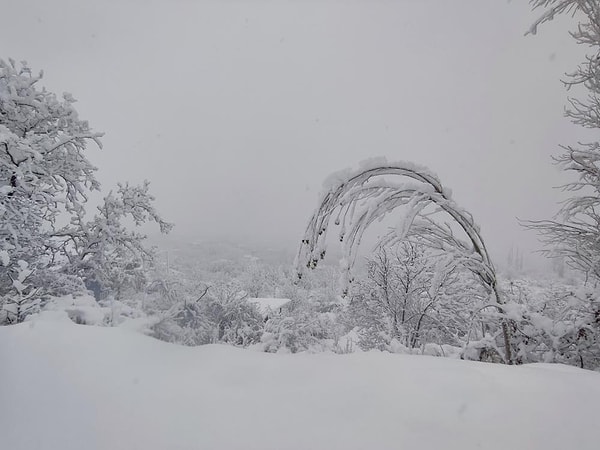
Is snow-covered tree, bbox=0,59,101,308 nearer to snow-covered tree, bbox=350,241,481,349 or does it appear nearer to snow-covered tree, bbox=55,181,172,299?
snow-covered tree, bbox=55,181,172,299

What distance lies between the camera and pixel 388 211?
2521 mm

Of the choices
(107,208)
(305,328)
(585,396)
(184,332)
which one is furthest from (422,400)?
(305,328)

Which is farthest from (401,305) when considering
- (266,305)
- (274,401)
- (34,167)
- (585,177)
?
(266,305)

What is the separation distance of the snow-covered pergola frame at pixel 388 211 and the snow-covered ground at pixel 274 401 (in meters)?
0.81

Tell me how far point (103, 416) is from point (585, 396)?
156 cm

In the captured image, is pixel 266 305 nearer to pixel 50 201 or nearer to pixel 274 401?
pixel 50 201

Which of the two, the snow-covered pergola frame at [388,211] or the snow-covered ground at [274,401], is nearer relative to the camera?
the snow-covered ground at [274,401]

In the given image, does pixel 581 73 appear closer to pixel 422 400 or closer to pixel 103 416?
pixel 422 400

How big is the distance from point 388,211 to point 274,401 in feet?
5.91

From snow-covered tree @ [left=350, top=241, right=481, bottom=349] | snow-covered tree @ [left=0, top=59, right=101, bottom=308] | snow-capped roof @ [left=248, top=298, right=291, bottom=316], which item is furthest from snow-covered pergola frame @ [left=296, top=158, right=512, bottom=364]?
snow-capped roof @ [left=248, top=298, right=291, bottom=316]

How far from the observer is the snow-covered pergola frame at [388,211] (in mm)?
2090

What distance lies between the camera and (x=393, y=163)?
246 cm

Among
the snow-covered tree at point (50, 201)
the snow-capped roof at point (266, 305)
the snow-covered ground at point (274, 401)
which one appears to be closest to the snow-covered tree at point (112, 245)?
the snow-covered tree at point (50, 201)

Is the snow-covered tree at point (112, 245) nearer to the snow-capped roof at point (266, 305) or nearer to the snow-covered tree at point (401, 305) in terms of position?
the snow-covered tree at point (401, 305)
